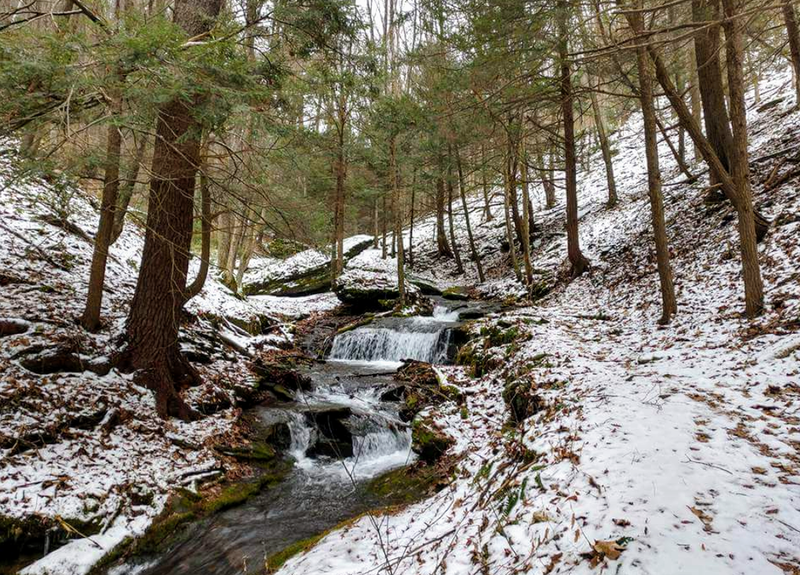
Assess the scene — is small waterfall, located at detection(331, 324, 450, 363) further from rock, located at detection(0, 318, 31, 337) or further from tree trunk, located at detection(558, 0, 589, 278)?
rock, located at detection(0, 318, 31, 337)

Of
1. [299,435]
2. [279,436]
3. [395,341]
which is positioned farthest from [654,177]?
[395,341]

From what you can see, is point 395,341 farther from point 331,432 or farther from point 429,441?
point 429,441

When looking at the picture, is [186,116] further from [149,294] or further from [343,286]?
[343,286]

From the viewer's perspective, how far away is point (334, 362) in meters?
11.6

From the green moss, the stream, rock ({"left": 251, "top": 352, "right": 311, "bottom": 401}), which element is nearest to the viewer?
the green moss

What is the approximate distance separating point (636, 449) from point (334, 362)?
8.95 meters

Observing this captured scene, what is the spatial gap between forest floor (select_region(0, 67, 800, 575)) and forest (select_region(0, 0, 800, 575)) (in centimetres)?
3

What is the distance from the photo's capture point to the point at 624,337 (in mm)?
7449

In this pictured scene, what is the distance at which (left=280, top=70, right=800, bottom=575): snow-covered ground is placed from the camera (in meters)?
2.52

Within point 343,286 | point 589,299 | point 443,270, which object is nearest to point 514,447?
point 589,299

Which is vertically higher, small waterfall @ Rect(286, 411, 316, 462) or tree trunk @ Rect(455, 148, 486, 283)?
tree trunk @ Rect(455, 148, 486, 283)

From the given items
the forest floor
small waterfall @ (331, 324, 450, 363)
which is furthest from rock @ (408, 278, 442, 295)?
the forest floor

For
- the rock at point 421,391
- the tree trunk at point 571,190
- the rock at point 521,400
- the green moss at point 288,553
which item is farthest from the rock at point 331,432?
the tree trunk at point 571,190

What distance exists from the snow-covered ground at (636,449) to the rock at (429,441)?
0.19m
